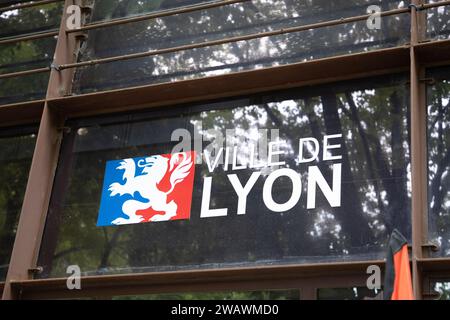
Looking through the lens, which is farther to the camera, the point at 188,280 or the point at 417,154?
the point at 188,280

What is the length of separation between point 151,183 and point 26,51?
233cm

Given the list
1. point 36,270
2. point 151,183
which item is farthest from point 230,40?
point 36,270

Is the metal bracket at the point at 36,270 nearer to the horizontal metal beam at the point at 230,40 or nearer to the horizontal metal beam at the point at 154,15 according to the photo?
the horizontal metal beam at the point at 230,40

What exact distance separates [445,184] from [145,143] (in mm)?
2782

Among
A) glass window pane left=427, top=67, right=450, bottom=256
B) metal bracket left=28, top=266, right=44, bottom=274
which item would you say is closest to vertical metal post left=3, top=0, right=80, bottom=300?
metal bracket left=28, top=266, right=44, bottom=274

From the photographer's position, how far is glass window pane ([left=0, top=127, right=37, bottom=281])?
771 centimetres

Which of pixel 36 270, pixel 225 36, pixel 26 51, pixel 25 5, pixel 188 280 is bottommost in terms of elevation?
pixel 188 280

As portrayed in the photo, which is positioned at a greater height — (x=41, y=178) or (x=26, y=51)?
(x=26, y=51)

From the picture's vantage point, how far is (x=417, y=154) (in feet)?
21.2

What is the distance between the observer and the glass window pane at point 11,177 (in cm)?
771

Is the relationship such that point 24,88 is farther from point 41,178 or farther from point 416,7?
point 416,7

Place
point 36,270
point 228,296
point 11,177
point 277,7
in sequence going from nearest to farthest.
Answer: point 228,296, point 36,270, point 277,7, point 11,177
